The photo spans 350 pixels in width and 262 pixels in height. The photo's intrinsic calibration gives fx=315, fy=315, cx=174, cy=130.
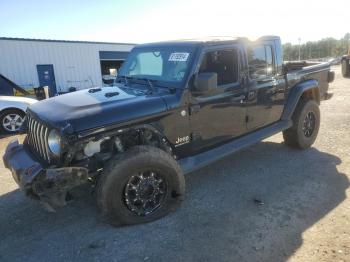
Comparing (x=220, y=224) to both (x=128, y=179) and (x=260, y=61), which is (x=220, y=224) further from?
(x=260, y=61)

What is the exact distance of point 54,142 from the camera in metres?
3.14

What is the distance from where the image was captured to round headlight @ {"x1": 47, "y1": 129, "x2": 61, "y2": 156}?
308 cm

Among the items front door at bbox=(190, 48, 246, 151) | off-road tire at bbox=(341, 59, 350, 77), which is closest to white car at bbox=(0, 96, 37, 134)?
front door at bbox=(190, 48, 246, 151)

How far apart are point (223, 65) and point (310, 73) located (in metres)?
2.36

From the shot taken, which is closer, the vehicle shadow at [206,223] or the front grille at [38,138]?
the vehicle shadow at [206,223]

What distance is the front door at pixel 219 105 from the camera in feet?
12.8

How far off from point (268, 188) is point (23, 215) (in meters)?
3.14

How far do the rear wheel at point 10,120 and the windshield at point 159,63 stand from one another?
5183 millimetres

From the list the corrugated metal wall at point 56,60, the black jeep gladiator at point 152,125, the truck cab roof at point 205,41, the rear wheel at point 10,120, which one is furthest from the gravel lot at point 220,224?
the corrugated metal wall at point 56,60

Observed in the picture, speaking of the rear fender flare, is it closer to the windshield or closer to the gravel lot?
the gravel lot

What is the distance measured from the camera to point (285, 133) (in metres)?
5.67

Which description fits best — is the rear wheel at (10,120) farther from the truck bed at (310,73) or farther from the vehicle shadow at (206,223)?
the truck bed at (310,73)

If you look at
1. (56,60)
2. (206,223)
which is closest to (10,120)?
(206,223)

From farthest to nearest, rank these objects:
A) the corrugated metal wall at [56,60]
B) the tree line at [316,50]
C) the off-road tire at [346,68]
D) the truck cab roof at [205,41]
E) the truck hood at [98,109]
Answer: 1. the tree line at [316,50]
2. the off-road tire at [346,68]
3. the corrugated metal wall at [56,60]
4. the truck cab roof at [205,41]
5. the truck hood at [98,109]
